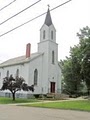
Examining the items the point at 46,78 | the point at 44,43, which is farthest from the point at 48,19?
the point at 46,78

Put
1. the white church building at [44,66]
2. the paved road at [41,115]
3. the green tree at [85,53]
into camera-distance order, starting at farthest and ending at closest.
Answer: the white church building at [44,66], the green tree at [85,53], the paved road at [41,115]

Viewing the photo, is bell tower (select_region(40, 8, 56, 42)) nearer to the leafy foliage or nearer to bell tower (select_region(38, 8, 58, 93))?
bell tower (select_region(38, 8, 58, 93))

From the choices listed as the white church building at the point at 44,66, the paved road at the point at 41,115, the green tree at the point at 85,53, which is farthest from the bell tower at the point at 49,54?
the paved road at the point at 41,115

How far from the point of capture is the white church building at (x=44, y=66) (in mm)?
39909

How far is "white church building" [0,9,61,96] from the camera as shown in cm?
3991

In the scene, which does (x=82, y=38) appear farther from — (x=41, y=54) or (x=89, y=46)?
(x=41, y=54)

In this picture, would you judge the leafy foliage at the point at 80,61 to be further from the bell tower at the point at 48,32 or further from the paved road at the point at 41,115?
the paved road at the point at 41,115

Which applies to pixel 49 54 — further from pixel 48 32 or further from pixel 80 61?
pixel 80 61

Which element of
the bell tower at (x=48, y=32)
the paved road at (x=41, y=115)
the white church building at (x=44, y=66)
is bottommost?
the paved road at (x=41, y=115)

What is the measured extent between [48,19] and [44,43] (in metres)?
4.42

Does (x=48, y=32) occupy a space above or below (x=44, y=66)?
above

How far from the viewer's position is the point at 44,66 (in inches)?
1628

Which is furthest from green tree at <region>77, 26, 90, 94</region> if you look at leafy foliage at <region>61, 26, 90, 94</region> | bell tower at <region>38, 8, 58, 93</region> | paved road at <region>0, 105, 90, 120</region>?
paved road at <region>0, 105, 90, 120</region>

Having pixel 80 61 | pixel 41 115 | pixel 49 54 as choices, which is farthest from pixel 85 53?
pixel 41 115
